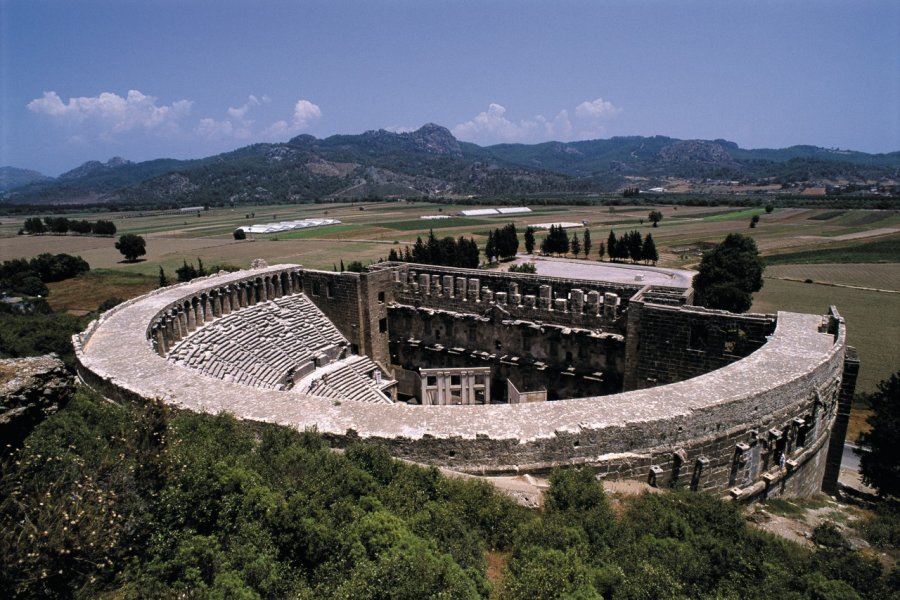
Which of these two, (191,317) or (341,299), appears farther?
(341,299)

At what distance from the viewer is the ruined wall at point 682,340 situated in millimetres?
18922

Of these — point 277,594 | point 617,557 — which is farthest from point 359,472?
point 617,557

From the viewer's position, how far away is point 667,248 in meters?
79.9

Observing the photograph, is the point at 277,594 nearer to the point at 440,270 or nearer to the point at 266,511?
the point at 266,511

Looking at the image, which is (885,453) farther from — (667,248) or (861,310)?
(667,248)

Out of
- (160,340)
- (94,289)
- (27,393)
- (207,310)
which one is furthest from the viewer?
(94,289)

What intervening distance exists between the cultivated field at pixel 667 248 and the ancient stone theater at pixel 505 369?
16808 millimetres

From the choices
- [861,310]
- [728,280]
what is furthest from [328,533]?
[861,310]

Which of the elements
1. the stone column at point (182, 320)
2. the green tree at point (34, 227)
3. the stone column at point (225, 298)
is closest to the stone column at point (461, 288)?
the stone column at point (225, 298)

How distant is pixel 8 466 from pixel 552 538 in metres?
8.29

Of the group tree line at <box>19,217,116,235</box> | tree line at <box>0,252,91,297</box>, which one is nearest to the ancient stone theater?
tree line at <box>0,252,91,297</box>

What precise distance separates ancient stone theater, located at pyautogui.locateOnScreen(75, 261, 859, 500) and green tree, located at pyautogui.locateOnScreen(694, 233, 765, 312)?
19374 millimetres

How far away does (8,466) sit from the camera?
7.26m

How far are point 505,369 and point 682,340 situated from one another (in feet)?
27.5
